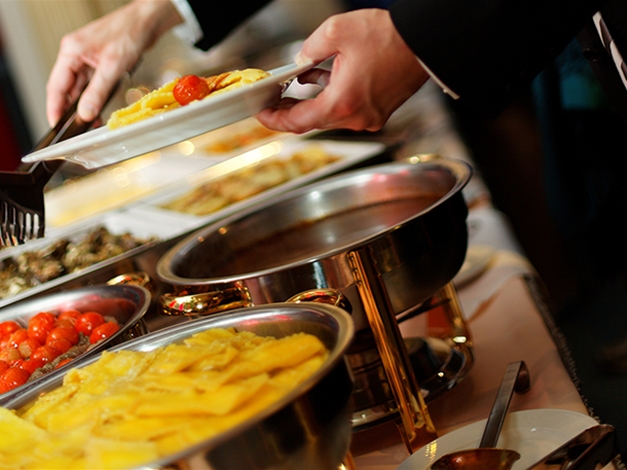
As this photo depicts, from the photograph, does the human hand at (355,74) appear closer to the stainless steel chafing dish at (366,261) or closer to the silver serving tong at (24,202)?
the stainless steel chafing dish at (366,261)

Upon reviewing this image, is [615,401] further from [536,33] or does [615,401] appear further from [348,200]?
[536,33]

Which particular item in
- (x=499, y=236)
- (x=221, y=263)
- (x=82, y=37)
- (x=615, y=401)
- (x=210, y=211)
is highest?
(x=82, y=37)

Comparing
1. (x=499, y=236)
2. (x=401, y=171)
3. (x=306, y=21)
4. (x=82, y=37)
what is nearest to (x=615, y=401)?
(x=499, y=236)

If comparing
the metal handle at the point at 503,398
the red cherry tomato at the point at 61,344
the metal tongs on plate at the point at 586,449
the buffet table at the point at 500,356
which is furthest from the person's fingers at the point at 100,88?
the metal tongs on plate at the point at 586,449

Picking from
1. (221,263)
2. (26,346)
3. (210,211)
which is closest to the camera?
(26,346)

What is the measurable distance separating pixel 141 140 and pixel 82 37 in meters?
0.69

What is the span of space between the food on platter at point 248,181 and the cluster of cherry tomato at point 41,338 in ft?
3.02

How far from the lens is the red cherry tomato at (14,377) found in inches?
34.5

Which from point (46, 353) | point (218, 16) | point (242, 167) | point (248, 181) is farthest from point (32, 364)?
point (242, 167)

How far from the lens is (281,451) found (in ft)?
1.71

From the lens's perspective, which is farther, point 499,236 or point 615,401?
point 499,236

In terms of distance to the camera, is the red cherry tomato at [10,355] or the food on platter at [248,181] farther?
the food on platter at [248,181]

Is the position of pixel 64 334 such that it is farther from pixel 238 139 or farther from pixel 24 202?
pixel 238 139

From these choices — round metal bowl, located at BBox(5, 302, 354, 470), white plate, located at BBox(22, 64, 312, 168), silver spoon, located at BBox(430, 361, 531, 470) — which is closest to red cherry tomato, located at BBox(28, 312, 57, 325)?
white plate, located at BBox(22, 64, 312, 168)
